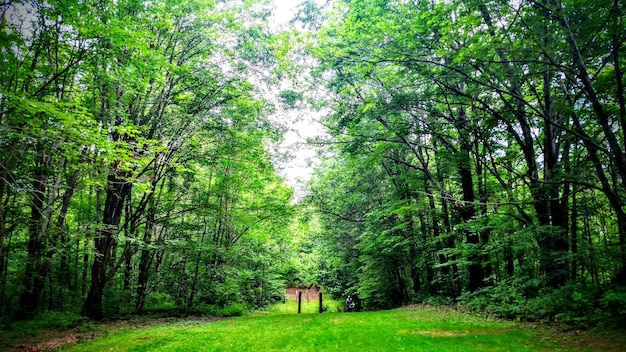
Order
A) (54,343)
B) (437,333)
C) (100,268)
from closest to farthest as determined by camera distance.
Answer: (54,343), (437,333), (100,268)

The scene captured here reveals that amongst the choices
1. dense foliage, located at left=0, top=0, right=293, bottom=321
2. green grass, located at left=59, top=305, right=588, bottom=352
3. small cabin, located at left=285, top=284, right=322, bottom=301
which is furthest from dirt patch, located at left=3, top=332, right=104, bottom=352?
small cabin, located at left=285, top=284, right=322, bottom=301

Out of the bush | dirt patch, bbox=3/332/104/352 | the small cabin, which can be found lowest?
the small cabin

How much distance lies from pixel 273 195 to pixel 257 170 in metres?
3.08

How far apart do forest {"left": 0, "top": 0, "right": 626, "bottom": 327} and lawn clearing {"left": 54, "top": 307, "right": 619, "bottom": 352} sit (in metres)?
1.64

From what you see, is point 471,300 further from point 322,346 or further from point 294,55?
point 294,55

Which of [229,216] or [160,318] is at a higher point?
[229,216]

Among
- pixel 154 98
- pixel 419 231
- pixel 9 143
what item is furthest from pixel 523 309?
pixel 154 98

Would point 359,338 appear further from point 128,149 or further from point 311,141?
point 311,141

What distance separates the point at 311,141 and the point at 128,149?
8514mm

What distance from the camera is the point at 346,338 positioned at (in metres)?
8.68

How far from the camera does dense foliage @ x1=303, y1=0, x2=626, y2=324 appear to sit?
22.6 feet

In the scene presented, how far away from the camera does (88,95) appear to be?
1054 cm

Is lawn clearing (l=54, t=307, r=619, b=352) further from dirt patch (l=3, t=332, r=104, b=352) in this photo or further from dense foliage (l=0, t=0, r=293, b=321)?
dense foliage (l=0, t=0, r=293, b=321)

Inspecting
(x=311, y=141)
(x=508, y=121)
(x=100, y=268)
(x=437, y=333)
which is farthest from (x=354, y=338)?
(x=100, y=268)
